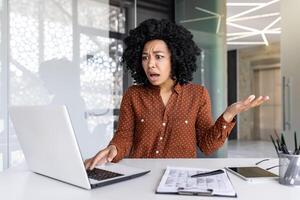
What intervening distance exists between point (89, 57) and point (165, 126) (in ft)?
7.37

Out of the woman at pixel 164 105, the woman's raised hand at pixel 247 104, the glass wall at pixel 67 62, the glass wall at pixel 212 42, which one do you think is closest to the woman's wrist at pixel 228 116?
the woman's raised hand at pixel 247 104

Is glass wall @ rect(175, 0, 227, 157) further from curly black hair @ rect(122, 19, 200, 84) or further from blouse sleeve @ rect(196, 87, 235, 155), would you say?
blouse sleeve @ rect(196, 87, 235, 155)

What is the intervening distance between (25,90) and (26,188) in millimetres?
2388

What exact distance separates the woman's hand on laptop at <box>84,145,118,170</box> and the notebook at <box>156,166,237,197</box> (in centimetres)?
28

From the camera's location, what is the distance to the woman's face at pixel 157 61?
5.59 ft

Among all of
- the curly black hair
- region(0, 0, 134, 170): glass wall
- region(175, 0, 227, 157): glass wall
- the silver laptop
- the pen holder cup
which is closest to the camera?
the silver laptop

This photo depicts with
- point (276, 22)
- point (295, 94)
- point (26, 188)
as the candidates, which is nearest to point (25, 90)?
point (26, 188)

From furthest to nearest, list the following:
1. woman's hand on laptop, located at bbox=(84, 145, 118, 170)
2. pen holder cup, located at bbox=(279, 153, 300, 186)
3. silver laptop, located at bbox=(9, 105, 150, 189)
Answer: woman's hand on laptop, located at bbox=(84, 145, 118, 170) < pen holder cup, located at bbox=(279, 153, 300, 186) < silver laptop, located at bbox=(9, 105, 150, 189)

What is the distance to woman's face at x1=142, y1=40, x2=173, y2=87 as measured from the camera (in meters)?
1.70

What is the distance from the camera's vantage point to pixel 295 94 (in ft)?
11.4

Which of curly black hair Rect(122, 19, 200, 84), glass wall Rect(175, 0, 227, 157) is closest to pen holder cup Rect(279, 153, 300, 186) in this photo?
curly black hair Rect(122, 19, 200, 84)

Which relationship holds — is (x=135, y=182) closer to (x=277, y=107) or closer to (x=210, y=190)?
(x=210, y=190)

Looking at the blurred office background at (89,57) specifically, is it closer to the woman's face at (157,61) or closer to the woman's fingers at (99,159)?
the woman's face at (157,61)

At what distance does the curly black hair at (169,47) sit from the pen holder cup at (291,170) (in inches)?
35.4
